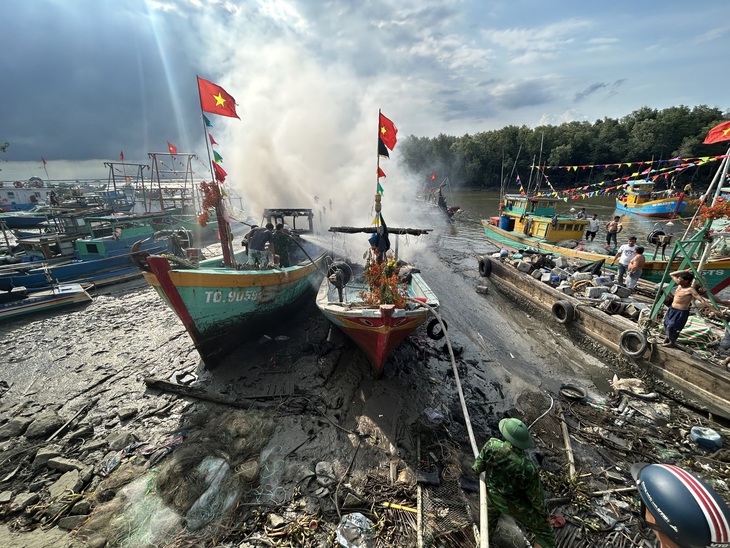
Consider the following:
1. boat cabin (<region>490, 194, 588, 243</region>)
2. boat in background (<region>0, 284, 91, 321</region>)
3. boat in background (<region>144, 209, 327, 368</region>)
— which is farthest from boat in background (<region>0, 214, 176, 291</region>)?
boat cabin (<region>490, 194, 588, 243</region>)

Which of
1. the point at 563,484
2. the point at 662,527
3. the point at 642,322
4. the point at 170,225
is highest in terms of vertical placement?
the point at 170,225

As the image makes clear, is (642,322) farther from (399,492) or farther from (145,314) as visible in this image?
(145,314)

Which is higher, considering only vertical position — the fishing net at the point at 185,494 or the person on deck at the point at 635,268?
the person on deck at the point at 635,268

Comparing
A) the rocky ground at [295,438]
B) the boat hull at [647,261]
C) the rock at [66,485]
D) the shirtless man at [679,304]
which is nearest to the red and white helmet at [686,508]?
the rocky ground at [295,438]

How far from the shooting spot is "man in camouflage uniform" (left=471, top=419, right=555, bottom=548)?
3.21 metres

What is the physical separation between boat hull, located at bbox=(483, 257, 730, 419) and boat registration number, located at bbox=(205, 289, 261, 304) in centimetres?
1022

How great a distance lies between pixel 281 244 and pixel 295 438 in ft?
22.8

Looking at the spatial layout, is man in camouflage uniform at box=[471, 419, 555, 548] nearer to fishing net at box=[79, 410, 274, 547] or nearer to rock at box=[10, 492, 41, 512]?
fishing net at box=[79, 410, 274, 547]

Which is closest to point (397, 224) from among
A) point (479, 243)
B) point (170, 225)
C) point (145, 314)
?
point (479, 243)

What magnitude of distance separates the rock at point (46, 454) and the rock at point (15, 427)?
1.01m

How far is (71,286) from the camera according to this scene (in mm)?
12508

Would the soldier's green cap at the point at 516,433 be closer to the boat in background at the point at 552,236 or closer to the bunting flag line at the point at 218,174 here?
the bunting flag line at the point at 218,174

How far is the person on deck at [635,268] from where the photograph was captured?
10336 millimetres

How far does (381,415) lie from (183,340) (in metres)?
6.76
